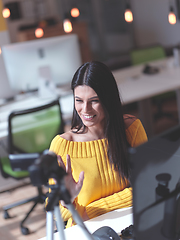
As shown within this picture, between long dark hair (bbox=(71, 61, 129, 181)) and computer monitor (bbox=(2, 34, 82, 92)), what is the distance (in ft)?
5.62

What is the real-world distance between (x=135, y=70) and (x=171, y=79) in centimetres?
79

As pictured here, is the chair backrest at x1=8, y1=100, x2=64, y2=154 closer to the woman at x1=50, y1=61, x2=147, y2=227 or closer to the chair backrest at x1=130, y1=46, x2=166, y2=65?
the woman at x1=50, y1=61, x2=147, y2=227

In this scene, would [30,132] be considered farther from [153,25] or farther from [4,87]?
[153,25]

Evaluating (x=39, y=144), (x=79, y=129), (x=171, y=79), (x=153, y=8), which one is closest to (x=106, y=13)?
(x=153, y=8)

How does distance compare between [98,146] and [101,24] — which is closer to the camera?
[98,146]

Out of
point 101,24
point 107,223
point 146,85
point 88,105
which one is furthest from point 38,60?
point 101,24

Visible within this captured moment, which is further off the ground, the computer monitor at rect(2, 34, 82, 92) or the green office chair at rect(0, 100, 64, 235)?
the computer monitor at rect(2, 34, 82, 92)

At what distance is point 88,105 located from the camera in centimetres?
125

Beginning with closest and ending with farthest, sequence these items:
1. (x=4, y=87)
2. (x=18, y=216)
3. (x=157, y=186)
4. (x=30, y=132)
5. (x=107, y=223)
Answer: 1. (x=157, y=186)
2. (x=107, y=223)
3. (x=30, y=132)
4. (x=18, y=216)
5. (x=4, y=87)

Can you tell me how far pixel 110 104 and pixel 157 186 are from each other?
555 millimetres

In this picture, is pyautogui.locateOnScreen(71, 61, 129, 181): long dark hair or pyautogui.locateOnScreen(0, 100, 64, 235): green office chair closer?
pyautogui.locateOnScreen(71, 61, 129, 181): long dark hair

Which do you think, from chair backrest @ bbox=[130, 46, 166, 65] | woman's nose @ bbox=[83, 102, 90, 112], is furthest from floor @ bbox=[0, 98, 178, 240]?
chair backrest @ bbox=[130, 46, 166, 65]

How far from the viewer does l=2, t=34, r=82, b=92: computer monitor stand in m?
2.85

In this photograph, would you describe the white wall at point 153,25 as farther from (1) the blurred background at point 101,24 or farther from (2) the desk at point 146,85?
(2) the desk at point 146,85
